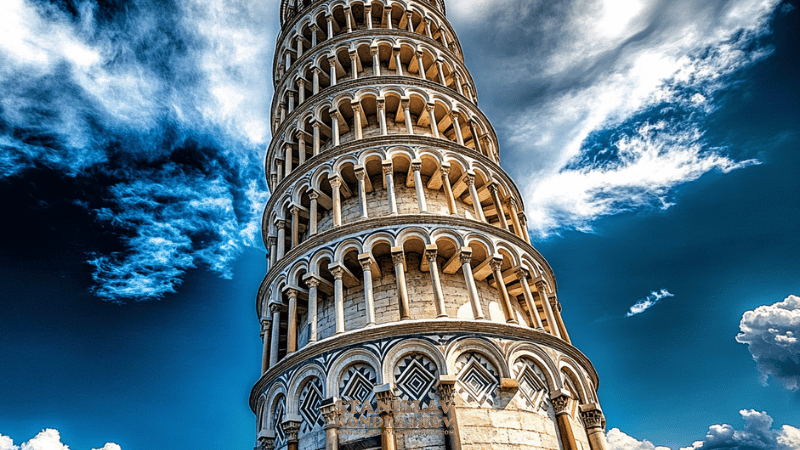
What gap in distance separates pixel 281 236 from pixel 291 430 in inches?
255

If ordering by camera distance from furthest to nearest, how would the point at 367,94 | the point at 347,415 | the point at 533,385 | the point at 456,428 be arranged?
the point at 367,94, the point at 533,385, the point at 347,415, the point at 456,428

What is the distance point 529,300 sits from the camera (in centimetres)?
1343

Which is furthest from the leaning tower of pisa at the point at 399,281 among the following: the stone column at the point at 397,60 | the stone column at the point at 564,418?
the stone column at the point at 397,60

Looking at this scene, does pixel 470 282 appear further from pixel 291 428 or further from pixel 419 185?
pixel 291 428

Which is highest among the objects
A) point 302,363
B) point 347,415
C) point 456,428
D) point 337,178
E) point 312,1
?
point 312,1

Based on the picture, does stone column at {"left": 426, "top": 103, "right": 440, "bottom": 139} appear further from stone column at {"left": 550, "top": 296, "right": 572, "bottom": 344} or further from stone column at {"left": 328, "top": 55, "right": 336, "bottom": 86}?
stone column at {"left": 550, "top": 296, "right": 572, "bottom": 344}

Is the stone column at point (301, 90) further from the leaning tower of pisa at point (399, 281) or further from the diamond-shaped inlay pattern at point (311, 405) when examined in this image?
the diamond-shaped inlay pattern at point (311, 405)

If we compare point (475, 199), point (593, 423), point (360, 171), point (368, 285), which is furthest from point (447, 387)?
point (360, 171)

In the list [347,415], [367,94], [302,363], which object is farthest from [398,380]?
[367,94]

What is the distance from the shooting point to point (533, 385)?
11.5 m

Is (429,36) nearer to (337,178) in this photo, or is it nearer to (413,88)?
(413,88)

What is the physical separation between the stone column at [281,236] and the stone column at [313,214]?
1.36 m

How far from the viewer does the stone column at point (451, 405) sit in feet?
32.2

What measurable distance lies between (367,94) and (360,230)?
6156 millimetres
